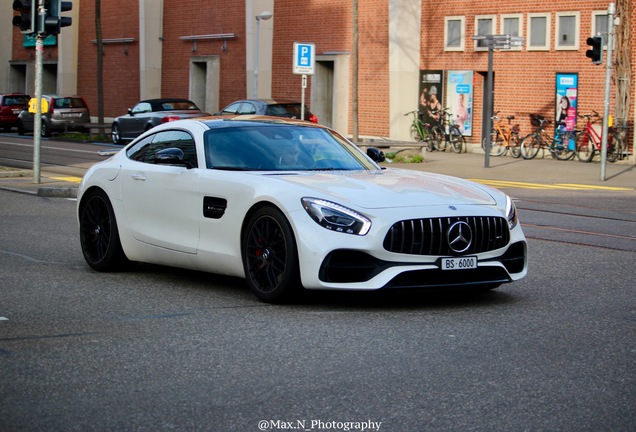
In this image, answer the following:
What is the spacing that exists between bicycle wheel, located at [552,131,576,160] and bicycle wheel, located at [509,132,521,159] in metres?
1.18

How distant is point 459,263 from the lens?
808 cm

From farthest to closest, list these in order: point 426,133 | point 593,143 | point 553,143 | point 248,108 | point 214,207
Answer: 1. point 426,133
2. point 248,108
3. point 553,143
4. point 593,143
5. point 214,207

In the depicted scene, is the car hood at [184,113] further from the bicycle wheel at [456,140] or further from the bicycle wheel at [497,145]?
the bicycle wheel at [497,145]

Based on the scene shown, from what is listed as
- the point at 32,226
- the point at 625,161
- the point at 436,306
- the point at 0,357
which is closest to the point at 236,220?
the point at 436,306

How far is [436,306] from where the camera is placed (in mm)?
8273

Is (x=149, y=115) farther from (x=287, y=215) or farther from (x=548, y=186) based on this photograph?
(x=287, y=215)

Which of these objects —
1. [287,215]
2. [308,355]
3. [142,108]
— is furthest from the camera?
[142,108]

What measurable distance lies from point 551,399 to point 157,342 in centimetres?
246

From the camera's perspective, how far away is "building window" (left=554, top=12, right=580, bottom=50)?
3259 centimetres

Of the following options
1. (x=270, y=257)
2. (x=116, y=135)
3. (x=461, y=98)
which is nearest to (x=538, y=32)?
(x=461, y=98)

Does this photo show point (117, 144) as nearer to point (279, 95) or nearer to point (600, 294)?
point (279, 95)

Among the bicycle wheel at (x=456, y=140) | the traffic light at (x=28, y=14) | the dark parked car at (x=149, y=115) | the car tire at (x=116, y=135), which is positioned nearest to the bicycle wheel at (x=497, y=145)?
the bicycle wheel at (x=456, y=140)

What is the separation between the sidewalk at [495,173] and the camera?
20906 mm

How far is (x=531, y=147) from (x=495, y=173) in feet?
17.2
